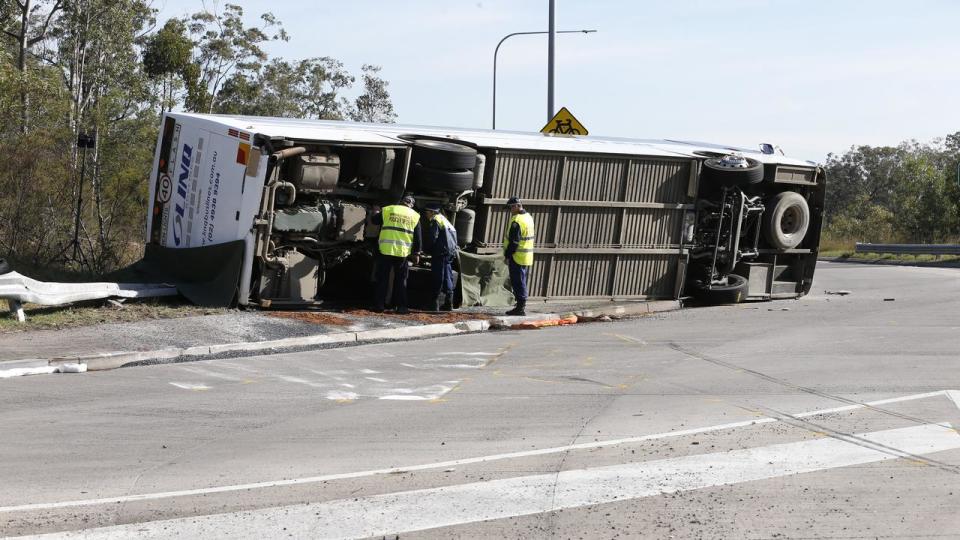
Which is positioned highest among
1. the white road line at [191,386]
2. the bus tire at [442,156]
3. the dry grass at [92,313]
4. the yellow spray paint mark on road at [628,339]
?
the bus tire at [442,156]

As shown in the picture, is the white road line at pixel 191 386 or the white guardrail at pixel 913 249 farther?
the white guardrail at pixel 913 249

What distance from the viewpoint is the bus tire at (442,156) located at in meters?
15.2

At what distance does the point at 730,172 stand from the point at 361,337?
748 centimetres

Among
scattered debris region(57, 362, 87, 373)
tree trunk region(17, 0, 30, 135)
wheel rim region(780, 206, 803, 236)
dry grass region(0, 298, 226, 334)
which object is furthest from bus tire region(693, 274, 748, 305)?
tree trunk region(17, 0, 30, 135)

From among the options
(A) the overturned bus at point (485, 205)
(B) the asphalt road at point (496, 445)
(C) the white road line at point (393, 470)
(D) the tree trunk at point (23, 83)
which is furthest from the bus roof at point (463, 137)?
(C) the white road line at point (393, 470)

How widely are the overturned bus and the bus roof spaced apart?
49 millimetres

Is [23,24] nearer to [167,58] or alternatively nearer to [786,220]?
[167,58]

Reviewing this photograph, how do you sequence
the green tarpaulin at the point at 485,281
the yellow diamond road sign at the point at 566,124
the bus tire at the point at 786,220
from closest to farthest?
the green tarpaulin at the point at 485,281
the bus tire at the point at 786,220
the yellow diamond road sign at the point at 566,124

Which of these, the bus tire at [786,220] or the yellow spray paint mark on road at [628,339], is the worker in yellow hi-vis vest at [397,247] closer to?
the yellow spray paint mark on road at [628,339]

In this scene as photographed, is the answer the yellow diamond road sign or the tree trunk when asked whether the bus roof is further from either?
the tree trunk

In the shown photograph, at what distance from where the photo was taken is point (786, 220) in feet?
63.6

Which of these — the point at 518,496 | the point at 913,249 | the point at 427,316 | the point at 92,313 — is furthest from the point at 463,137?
the point at 913,249

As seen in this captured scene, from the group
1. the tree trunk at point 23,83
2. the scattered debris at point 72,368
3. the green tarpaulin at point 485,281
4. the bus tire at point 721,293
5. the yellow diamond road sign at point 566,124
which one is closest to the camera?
the scattered debris at point 72,368

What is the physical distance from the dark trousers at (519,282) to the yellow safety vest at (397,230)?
1.68 m
